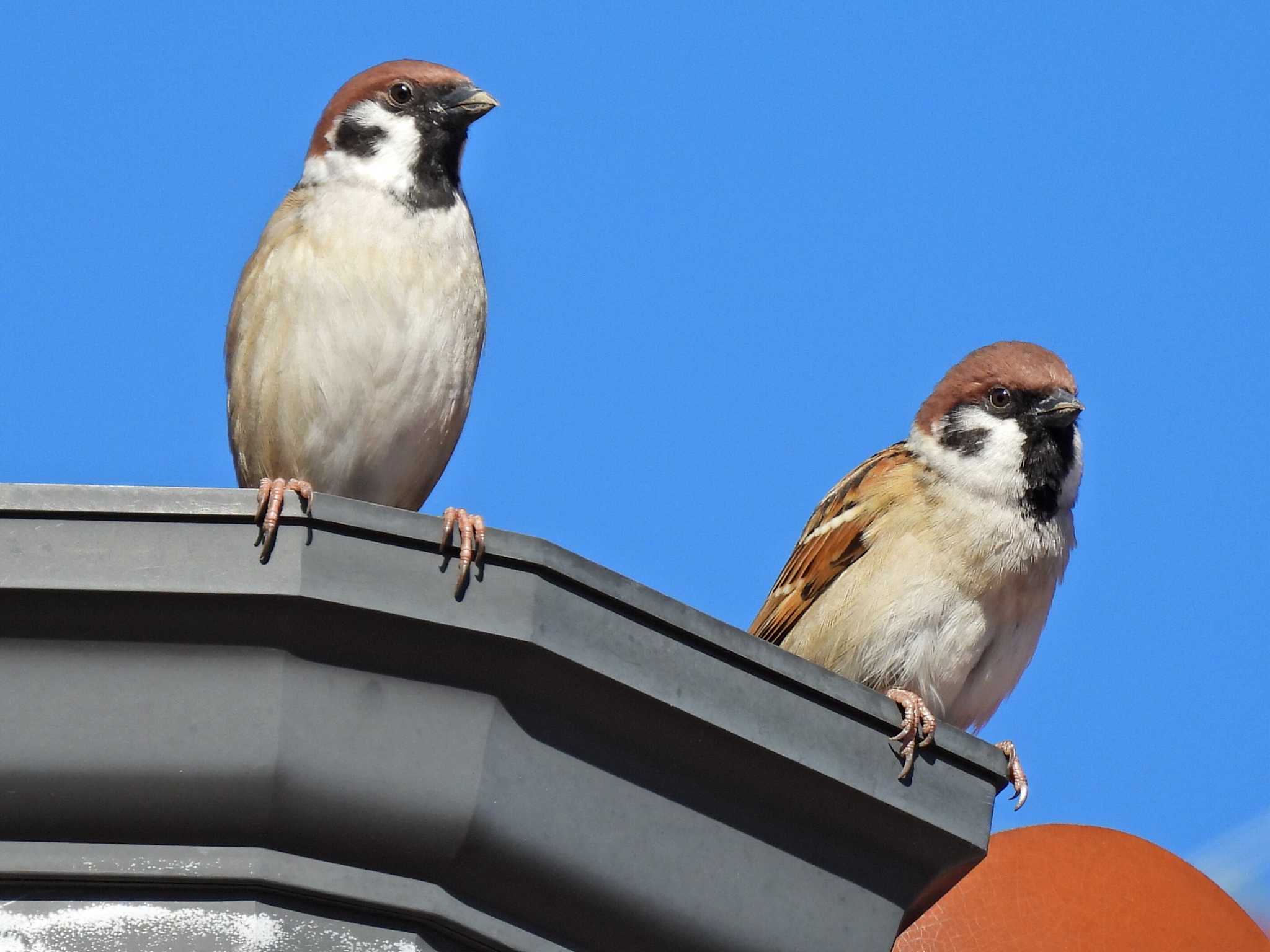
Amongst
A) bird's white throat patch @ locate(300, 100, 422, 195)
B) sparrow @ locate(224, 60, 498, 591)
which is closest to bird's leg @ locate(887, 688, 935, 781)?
sparrow @ locate(224, 60, 498, 591)

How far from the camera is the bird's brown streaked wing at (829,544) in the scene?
4.97m

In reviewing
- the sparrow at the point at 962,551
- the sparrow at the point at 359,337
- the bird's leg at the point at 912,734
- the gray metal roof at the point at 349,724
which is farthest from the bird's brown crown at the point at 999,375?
the gray metal roof at the point at 349,724

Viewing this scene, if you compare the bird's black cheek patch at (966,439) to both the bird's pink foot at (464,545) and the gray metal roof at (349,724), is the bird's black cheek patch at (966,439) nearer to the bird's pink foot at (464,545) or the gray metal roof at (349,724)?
the gray metal roof at (349,724)

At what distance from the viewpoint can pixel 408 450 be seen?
14.2 ft

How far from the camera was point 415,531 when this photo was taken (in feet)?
7.43

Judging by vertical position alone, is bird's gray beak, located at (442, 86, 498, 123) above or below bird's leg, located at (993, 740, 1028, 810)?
above

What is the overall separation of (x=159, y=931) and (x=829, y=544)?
123 inches

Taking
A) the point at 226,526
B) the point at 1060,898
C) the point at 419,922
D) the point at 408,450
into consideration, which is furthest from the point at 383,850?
the point at 408,450

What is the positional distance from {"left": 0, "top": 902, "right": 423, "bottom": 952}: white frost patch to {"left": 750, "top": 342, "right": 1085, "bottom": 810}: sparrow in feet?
8.19

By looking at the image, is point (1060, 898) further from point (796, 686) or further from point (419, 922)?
point (419, 922)

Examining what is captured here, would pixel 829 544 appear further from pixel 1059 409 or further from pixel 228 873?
pixel 228 873

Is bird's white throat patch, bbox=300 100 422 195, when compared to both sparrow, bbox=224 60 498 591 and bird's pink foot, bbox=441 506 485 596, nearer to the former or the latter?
sparrow, bbox=224 60 498 591

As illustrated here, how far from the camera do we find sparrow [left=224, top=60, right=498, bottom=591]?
13.8 ft

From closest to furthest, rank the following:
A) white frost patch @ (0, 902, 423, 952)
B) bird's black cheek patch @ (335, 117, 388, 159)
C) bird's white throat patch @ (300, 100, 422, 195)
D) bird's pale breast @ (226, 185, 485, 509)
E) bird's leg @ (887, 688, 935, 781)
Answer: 1. white frost patch @ (0, 902, 423, 952)
2. bird's leg @ (887, 688, 935, 781)
3. bird's pale breast @ (226, 185, 485, 509)
4. bird's white throat patch @ (300, 100, 422, 195)
5. bird's black cheek patch @ (335, 117, 388, 159)
